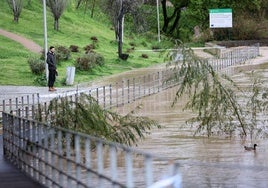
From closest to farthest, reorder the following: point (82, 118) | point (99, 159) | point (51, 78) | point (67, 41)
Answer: point (99, 159) < point (82, 118) < point (51, 78) < point (67, 41)

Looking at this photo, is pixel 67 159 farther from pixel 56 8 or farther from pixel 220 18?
pixel 220 18

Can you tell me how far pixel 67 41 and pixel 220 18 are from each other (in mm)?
24328

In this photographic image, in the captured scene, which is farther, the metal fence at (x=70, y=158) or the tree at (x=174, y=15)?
the tree at (x=174, y=15)

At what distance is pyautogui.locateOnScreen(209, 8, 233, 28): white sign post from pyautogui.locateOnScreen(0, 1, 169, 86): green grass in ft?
20.6

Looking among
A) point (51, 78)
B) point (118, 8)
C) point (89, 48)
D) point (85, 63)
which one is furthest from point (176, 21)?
point (51, 78)

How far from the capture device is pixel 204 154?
1756 centimetres

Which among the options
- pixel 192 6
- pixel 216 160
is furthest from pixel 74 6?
pixel 216 160

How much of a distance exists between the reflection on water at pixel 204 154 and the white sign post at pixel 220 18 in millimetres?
51457

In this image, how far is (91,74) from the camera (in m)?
43.1

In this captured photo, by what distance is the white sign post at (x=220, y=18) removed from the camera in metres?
77.6

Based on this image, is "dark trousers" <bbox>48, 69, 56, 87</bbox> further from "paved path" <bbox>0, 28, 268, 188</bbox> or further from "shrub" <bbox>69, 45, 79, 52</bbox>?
"shrub" <bbox>69, 45, 79, 52</bbox>

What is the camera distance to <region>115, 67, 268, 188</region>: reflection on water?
13883mm

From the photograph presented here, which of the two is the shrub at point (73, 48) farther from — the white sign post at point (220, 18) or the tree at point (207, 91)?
the tree at point (207, 91)

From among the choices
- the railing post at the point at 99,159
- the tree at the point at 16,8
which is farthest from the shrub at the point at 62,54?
the railing post at the point at 99,159
